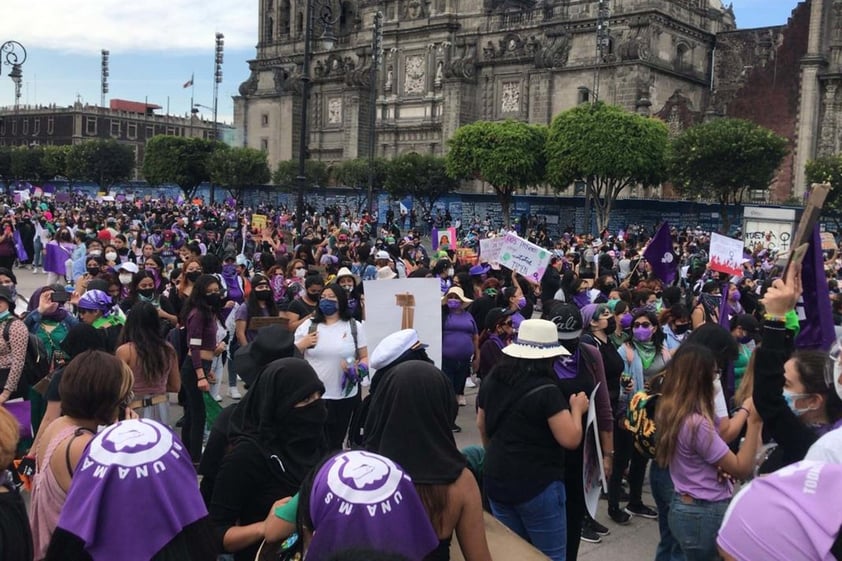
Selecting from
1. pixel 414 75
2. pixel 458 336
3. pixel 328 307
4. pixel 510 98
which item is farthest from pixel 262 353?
pixel 414 75

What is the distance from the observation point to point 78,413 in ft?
11.7

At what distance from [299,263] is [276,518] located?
31.0 ft

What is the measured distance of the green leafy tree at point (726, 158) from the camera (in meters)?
36.3

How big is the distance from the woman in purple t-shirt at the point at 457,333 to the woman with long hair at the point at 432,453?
579 cm

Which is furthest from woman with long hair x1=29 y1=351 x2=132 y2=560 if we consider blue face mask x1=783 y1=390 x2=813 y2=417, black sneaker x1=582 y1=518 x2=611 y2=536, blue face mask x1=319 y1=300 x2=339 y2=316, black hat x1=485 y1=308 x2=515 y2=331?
black hat x1=485 y1=308 x2=515 y2=331

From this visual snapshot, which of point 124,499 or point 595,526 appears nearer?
point 124,499

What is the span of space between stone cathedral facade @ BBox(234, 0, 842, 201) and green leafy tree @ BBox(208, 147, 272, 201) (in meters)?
6.22

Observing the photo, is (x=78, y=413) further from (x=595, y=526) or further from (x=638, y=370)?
(x=638, y=370)

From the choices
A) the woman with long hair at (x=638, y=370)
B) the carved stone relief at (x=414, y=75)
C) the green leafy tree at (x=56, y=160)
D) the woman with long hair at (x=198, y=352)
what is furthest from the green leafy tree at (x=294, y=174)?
the woman with long hair at (x=638, y=370)

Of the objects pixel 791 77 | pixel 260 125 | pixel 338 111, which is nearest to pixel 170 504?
pixel 791 77

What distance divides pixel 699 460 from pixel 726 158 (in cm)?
3528

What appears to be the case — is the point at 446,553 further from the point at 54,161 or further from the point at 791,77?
the point at 54,161

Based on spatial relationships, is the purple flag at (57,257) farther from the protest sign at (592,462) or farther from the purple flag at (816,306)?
the purple flag at (816,306)

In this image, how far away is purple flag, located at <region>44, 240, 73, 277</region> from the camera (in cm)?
1506
